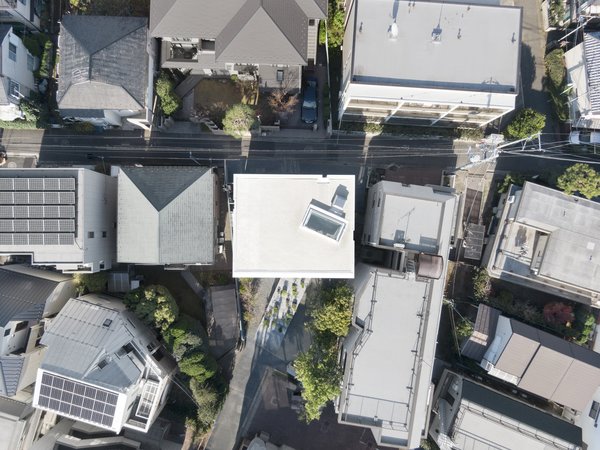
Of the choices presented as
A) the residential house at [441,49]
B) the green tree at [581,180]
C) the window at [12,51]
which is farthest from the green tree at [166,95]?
the green tree at [581,180]

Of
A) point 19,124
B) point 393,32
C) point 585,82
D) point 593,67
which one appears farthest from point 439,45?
point 19,124

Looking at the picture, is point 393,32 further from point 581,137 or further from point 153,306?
point 153,306

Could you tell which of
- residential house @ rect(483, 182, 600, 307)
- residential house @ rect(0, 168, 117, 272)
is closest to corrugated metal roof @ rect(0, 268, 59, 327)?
residential house @ rect(0, 168, 117, 272)

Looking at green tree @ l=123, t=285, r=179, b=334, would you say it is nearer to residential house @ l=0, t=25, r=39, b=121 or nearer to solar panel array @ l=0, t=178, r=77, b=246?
solar panel array @ l=0, t=178, r=77, b=246

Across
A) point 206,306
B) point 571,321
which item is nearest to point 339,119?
point 206,306

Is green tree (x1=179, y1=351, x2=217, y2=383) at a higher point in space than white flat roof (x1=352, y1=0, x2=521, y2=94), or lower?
lower

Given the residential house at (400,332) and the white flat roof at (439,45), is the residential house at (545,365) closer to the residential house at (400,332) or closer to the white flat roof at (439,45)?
the residential house at (400,332)
